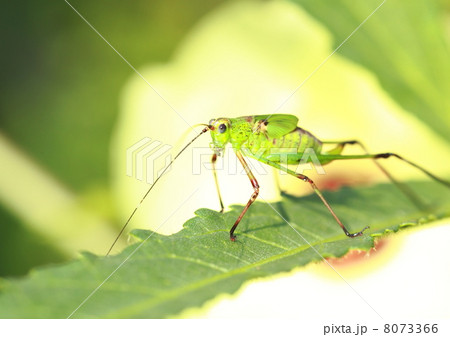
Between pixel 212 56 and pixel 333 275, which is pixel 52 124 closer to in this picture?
pixel 212 56

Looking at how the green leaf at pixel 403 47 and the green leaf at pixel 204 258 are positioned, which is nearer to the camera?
the green leaf at pixel 204 258

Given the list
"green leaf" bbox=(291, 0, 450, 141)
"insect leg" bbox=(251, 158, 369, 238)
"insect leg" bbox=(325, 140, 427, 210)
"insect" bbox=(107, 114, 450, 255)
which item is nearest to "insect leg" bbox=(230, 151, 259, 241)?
"insect" bbox=(107, 114, 450, 255)

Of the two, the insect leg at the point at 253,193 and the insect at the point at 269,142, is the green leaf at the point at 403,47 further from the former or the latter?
the insect leg at the point at 253,193

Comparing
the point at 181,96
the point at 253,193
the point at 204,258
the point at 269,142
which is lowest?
the point at 204,258

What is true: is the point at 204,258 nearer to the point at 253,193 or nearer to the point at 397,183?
the point at 253,193

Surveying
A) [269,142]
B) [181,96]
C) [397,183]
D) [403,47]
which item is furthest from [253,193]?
[403,47]

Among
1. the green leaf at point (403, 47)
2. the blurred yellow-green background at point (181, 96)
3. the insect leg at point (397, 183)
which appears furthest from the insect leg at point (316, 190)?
the green leaf at point (403, 47)
